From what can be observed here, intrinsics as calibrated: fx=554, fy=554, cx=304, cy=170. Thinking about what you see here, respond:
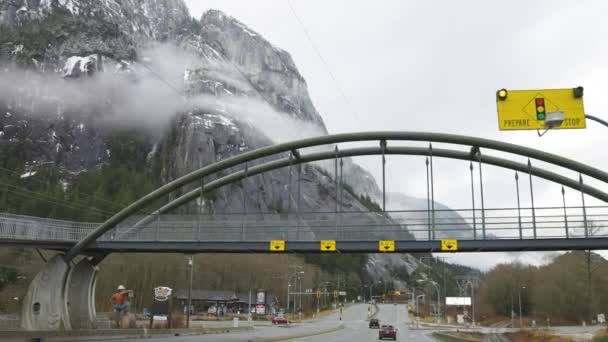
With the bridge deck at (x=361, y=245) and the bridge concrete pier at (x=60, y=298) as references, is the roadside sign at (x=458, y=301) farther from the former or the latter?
the bridge concrete pier at (x=60, y=298)

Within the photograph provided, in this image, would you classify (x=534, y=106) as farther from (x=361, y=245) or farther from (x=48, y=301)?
(x=48, y=301)

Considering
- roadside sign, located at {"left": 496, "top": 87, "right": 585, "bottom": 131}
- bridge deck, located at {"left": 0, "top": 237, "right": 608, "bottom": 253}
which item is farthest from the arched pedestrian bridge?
roadside sign, located at {"left": 496, "top": 87, "right": 585, "bottom": 131}

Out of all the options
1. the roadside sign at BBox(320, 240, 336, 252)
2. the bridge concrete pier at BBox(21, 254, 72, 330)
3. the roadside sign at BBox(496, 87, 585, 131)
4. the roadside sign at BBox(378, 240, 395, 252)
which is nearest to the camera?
the roadside sign at BBox(496, 87, 585, 131)

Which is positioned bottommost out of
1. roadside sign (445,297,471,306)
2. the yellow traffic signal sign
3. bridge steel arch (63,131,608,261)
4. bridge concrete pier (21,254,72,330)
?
roadside sign (445,297,471,306)

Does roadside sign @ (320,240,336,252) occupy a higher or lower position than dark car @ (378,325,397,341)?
higher

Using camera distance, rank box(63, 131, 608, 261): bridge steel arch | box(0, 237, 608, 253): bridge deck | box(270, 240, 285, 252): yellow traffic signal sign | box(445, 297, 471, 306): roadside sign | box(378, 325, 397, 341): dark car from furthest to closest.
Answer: box(445, 297, 471, 306): roadside sign → box(378, 325, 397, 341): dark car → box(63, 131, 608, 261): bridge steel arch → box(270, 240, 285, 252): yellow traffic signal sign → box(0, 237, 608, 253): bridge deck

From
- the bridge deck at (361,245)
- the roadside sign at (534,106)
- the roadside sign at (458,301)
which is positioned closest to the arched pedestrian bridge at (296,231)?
the bridge deck at (361,245)

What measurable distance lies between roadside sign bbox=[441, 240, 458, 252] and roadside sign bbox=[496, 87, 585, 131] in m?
12.6

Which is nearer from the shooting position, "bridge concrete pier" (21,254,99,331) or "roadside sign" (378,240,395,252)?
"roadside sign" (378,240,395,252)

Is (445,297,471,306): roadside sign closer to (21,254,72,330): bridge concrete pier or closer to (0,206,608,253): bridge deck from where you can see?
(0,206,608,253): bridge deck

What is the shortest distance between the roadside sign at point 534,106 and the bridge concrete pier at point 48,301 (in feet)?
92.6

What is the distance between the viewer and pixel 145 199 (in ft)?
113

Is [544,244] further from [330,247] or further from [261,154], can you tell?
[261,154]

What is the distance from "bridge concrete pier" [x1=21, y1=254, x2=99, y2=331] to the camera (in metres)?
33.1
